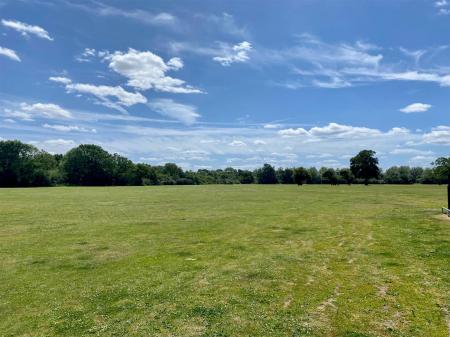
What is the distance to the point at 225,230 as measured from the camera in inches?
668

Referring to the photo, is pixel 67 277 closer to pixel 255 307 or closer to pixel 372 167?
pixel 255 307

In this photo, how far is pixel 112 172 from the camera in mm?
130375

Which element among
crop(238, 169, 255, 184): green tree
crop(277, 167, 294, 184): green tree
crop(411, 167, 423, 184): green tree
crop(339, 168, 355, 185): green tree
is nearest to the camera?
crop(339, 168, 355, 185): green tree

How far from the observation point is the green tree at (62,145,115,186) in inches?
4921

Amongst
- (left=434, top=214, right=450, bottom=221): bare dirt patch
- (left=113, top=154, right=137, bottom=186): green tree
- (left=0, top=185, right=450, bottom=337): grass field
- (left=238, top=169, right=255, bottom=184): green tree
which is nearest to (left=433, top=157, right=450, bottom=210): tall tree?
(left=434, top=214, right=450, bottom=221): bare dirt patch

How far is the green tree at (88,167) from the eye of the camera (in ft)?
410

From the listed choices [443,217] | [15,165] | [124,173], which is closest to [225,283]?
[443,217]

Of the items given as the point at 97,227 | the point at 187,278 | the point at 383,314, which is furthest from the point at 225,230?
Answer: the point at 383,314

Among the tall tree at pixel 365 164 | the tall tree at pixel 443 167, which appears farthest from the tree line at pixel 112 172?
the tall tree at pixel 443 167

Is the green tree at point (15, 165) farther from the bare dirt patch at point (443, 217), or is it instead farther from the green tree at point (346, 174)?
the bare dirt patch at point (443, 217)

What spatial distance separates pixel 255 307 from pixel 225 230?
10085 mm

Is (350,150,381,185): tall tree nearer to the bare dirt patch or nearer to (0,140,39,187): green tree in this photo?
the bare dirt patch

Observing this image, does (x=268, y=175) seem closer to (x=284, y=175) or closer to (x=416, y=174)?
(x=284, y=175)

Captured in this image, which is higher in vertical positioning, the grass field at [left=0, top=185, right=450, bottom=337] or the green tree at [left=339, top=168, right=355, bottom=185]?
the green tree at [left=339, top=168, right=355, bottom=185]
